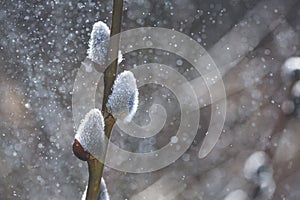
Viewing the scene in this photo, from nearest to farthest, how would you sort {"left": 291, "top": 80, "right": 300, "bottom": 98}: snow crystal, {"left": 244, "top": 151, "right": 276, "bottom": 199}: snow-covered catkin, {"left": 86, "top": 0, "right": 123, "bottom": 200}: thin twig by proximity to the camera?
{"left": 86, "top": 0, "right": 123, "bottom": 200}: thin twig < {"left": 244, "top": 151, "right": 276, "bottom": 199}: snow-covered catkin < {"left": 291, "top": 80, "right": 300, "bottom": 98}: snow crystal

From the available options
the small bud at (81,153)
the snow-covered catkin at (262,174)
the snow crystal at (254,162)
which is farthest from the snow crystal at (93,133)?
the snow crystal at (254,162)

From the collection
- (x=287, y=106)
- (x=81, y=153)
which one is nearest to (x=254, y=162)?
(x=287, y=106)

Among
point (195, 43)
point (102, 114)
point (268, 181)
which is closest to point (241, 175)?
point (268, 181)

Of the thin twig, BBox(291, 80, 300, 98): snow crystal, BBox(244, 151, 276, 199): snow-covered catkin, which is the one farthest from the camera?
BBox(291, 80, 300, 98): snow crystal

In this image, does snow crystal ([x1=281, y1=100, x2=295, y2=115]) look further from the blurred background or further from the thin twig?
the thin twig

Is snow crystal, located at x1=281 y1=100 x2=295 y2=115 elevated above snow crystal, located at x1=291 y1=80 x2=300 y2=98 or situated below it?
below

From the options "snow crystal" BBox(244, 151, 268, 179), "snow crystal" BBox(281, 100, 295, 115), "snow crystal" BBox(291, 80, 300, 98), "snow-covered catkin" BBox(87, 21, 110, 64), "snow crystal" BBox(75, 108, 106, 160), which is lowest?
"snow crystal" BBox(75, 108, 106, 160)

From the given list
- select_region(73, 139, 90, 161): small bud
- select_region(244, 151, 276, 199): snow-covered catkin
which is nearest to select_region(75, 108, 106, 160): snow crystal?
select_region(73, 139, 90, 161): small bud

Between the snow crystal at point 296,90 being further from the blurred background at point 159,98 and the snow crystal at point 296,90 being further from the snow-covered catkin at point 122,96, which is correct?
the snow-covered catkin at point 122,96
